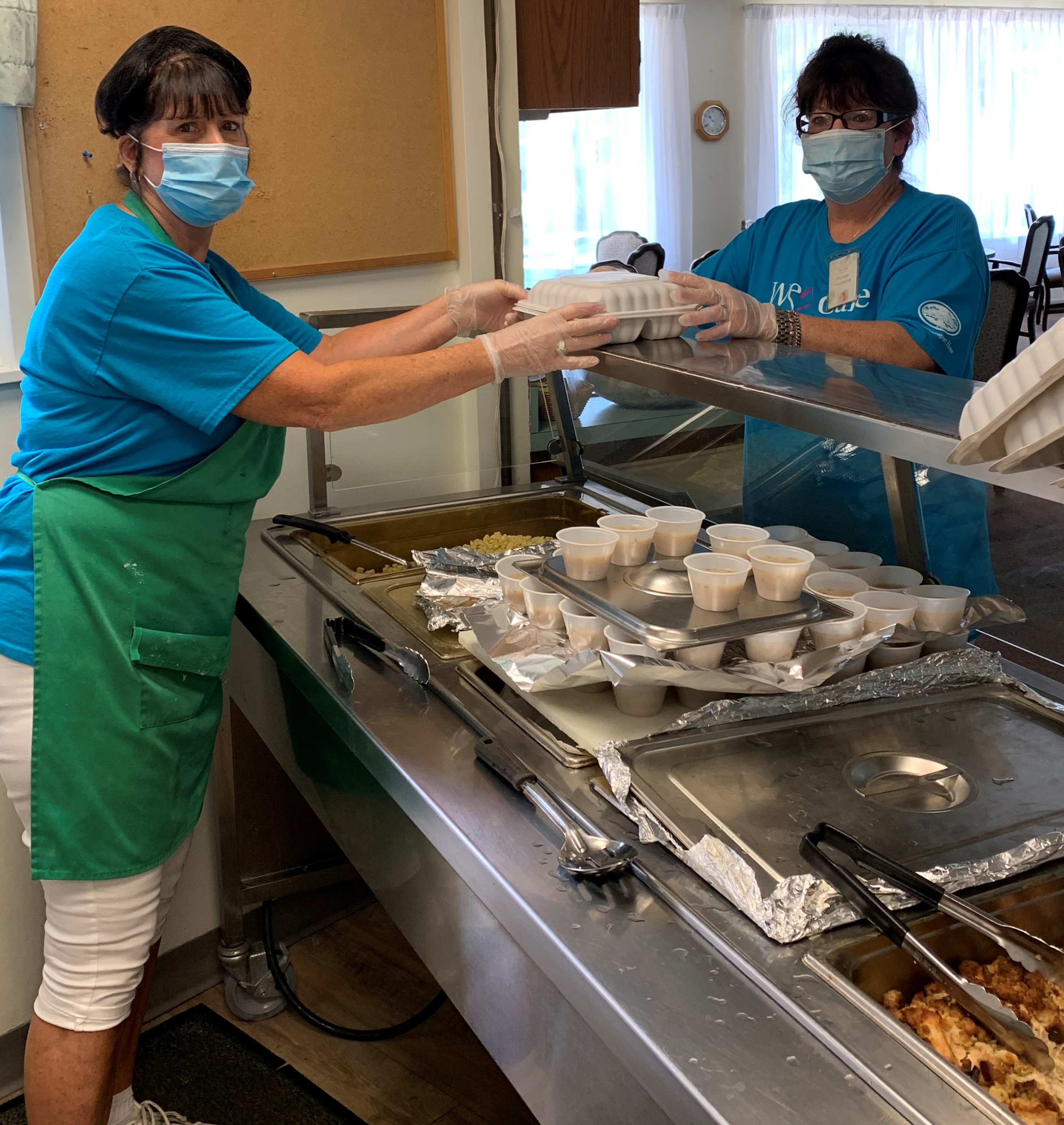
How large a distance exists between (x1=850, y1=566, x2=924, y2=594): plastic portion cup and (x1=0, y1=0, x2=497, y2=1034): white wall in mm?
1049

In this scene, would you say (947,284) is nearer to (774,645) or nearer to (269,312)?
(774,645)

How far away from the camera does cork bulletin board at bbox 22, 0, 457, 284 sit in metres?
1.79

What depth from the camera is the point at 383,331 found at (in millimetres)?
1783

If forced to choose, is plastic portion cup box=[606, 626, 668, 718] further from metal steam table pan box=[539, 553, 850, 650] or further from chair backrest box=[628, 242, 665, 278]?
chair backrest box=[628, 242, 665, 278]

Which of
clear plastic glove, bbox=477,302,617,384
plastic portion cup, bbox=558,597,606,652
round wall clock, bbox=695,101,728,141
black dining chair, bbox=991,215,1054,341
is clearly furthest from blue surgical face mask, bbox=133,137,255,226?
round wall clock, bbox=695,101,728,141

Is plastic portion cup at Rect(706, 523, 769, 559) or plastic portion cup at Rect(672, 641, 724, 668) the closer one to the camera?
plastic portion cup at Rect(672, 641, 724, 668)

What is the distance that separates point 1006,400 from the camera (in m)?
0.71

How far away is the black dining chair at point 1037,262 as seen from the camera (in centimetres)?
759

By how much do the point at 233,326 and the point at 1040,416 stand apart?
2.93 ft

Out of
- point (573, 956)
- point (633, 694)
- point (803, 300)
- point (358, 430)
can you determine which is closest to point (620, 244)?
point (358, 430)

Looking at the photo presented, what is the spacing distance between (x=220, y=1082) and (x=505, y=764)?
3.71ft

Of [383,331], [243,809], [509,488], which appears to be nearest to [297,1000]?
[243,809]

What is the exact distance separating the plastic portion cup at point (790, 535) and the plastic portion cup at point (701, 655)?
366mm

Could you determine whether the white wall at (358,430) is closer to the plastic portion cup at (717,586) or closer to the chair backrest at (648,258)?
the plastic portion cup at (717,586)
